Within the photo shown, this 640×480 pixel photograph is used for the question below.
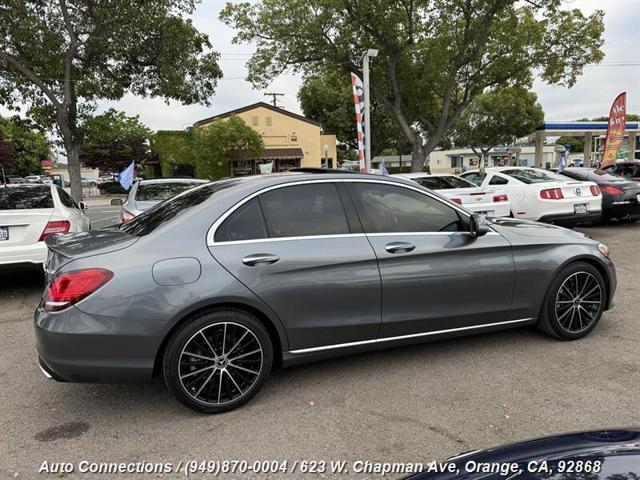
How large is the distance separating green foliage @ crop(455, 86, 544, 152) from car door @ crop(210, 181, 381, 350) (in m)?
43.5

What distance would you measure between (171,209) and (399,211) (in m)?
1.75

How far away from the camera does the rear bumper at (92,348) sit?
2.90m

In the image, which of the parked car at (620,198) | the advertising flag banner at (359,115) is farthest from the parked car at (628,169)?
the advertising flag banner at (359,115)

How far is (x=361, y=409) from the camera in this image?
322 centimetres

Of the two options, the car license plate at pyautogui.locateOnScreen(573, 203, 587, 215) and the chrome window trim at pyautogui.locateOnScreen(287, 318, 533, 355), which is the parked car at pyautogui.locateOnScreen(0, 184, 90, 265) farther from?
the car license plate at pyautogui.locateOnScreen(573, 203, 587, 215)

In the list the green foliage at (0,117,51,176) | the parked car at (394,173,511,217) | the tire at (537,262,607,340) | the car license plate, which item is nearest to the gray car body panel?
the tire at (537,262,607,340)

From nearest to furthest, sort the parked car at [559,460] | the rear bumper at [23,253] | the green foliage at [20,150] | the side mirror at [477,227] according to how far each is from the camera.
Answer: the parked car at [559,460] < the side mirror at [477,227] < the rear bumper at [23,253] < the green foliage at [20,150]

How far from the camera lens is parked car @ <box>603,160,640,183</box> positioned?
1224 centimetres

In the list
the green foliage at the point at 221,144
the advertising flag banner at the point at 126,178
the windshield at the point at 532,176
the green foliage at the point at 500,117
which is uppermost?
the green foliage at the point at 500,117

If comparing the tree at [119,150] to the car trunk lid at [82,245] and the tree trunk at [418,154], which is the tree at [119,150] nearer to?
the tree trunk at [418,154]

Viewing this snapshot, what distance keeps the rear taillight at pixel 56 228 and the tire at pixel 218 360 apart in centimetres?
381

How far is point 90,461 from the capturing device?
2.73 m

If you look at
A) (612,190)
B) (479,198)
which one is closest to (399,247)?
(479,198)

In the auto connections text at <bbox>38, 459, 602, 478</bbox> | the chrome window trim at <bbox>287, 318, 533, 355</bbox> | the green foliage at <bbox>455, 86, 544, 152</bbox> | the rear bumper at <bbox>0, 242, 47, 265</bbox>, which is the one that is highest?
the green foliage at <bbox>455, 86, 544, 152</bbox>
